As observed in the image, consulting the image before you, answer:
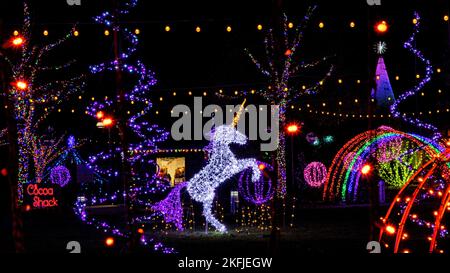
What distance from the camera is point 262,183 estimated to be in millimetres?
20578

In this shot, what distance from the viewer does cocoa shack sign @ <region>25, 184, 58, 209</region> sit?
1694 centimetres

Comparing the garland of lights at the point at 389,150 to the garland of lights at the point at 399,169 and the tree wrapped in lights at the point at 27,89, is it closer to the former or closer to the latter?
the garland of lights at the point at 399,169

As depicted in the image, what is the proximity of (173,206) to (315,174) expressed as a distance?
39.2 ft

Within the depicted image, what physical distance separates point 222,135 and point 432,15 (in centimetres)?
645

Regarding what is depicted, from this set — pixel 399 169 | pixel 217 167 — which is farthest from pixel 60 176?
pixel 217 167

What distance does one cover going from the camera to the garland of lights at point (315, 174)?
2475 cm

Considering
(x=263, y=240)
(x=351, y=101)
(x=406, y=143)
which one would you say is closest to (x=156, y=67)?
(x=351, y=101)

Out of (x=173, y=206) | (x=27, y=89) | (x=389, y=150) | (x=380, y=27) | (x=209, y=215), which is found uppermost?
(x=27, y=89)

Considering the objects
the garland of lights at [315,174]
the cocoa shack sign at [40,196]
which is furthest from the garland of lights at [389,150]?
the cocoa shack sign at [40,196]

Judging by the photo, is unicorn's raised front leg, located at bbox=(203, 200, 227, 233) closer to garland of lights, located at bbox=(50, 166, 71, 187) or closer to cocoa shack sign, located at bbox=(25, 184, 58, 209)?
cocoa shack sign, located at bbox=(25, 184, 58, 209)

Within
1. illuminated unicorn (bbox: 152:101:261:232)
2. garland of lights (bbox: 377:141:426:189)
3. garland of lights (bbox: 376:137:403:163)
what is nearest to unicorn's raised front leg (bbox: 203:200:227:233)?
illuminated unicorn (bbox: 152:101:261:232)

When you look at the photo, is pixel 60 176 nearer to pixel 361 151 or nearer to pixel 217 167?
pixel 361 151

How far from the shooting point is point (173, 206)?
46.1 feet

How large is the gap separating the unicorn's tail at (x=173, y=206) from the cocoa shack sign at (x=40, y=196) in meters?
4.66
